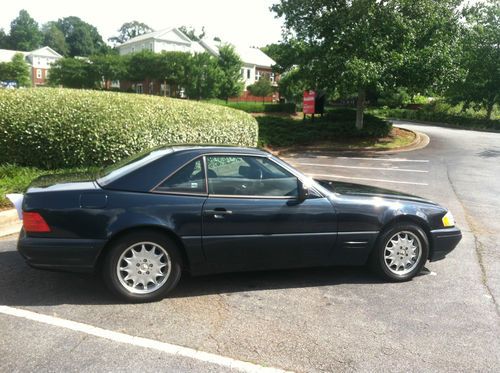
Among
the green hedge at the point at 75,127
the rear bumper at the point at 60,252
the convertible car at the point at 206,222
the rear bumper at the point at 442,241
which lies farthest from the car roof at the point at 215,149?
the green hedge at the point at 75,127

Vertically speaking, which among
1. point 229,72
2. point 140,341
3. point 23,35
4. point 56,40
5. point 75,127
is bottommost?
point 140,341

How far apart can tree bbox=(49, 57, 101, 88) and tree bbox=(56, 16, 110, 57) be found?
81456mm

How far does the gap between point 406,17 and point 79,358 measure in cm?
1897

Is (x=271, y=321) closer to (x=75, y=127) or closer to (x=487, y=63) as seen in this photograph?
(x=75, y=127)

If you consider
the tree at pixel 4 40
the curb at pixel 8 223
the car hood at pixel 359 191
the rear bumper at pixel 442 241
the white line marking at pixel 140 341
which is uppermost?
the tree at pixel 4 40

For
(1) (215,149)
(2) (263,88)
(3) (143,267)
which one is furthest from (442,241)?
(2) (263,88)

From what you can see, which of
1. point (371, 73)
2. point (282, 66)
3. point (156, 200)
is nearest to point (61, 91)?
point (156, 200)

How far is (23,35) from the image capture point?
13062 cm

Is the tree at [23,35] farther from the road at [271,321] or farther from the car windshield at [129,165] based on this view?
the road at [271,321]

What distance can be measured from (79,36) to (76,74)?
3718 inches

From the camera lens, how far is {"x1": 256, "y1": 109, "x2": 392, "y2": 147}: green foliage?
1895 centimetres

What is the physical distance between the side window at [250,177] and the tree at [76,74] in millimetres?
54917

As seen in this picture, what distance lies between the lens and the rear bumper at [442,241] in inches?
192

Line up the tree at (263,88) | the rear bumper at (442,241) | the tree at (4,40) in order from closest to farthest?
the rear bumper at (442,241), the tree at (263,88), the tree at (4,40)
